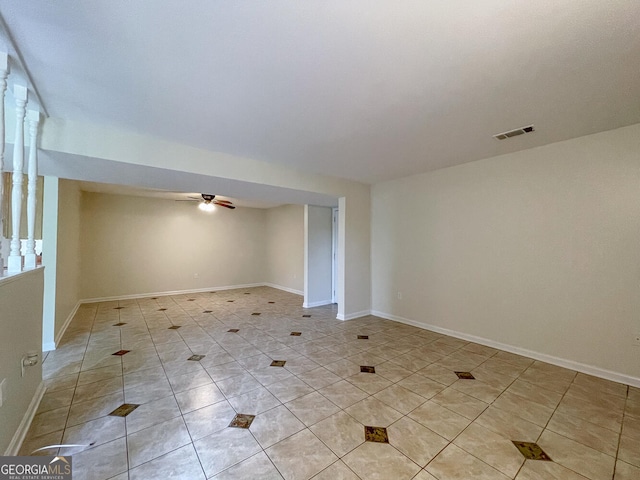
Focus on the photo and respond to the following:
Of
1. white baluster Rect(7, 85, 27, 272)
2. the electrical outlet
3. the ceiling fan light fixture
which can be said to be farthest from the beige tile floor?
the ceiling fan light fixture

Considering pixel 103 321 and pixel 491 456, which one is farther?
pixel 103 321

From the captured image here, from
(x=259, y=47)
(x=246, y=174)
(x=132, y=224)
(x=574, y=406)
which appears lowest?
(x=574, y=406)

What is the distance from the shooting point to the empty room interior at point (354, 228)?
1440 millimetres

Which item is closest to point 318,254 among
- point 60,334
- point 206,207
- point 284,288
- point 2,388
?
point 284,288

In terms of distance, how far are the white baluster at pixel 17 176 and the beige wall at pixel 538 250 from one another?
4.41 meters

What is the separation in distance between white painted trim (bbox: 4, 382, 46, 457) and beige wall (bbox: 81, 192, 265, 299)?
4339 mm

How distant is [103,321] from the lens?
4309 mm

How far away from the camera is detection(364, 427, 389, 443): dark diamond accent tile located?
5.56 feet

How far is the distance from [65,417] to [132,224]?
5.17 metres

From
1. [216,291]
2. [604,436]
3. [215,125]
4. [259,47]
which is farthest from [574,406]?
[216,291]

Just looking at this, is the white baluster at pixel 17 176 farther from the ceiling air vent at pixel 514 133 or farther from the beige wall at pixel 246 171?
the ceiling air vent at pixel 514 133

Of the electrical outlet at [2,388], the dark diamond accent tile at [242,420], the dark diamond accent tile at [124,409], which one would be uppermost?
the electrical outlet at [2,388]

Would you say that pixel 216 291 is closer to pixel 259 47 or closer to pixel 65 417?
pixel 65 417

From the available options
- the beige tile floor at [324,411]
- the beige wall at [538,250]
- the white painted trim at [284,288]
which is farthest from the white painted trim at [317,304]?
the beige wall at [538,250]
